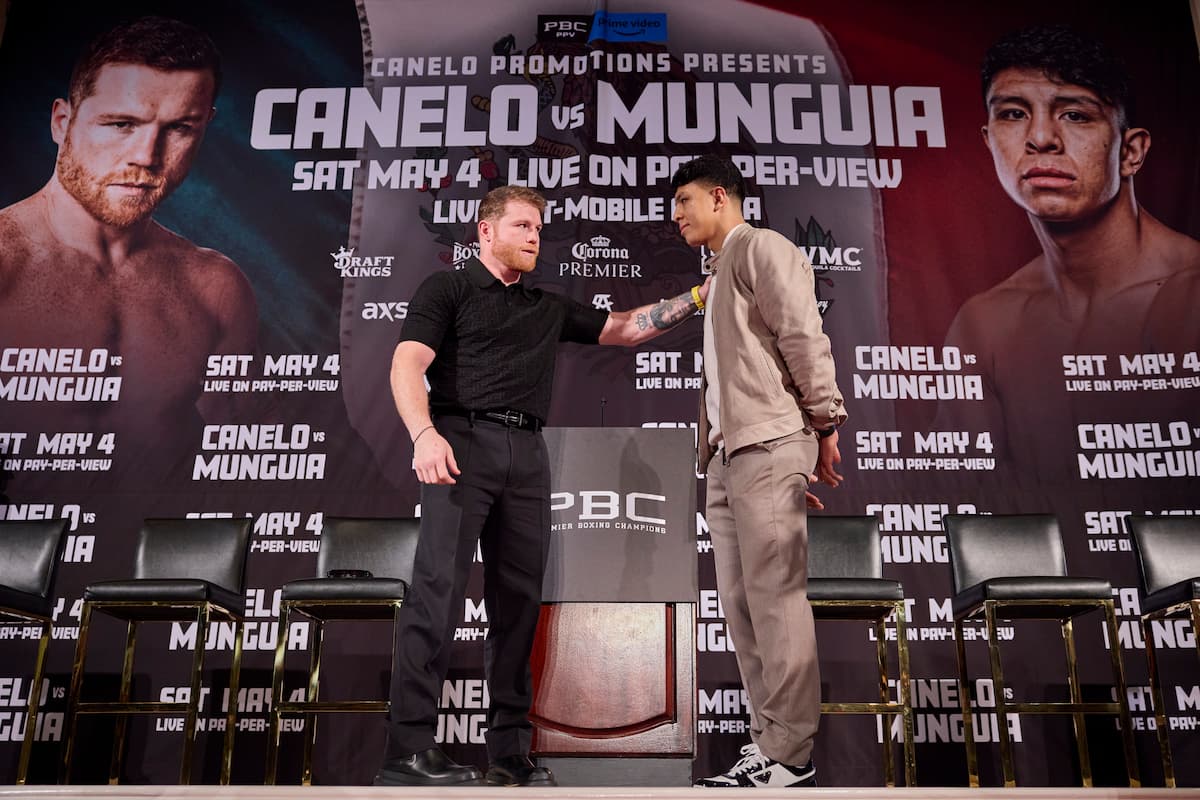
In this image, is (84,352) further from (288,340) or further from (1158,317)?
(1158,317)

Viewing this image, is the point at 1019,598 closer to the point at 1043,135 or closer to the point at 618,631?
the point at 618,631

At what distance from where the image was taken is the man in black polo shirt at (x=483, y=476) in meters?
2.64

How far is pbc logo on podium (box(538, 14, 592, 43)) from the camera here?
5.32 metres

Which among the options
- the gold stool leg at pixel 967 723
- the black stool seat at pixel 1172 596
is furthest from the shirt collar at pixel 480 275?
the black stool seat at pixel 1172 596

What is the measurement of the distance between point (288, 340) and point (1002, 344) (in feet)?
10.8

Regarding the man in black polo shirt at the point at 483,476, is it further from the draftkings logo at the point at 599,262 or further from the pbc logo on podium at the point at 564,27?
the pbc logo on podium at the point at 564,27

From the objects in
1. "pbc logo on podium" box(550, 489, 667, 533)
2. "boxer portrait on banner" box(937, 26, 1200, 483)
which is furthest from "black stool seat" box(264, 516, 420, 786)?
"boxer portrait on banner" box(937, 26, 1200, 483)

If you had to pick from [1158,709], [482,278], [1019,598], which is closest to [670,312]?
[482,278]

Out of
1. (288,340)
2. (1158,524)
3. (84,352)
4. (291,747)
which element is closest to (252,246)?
(288,340)

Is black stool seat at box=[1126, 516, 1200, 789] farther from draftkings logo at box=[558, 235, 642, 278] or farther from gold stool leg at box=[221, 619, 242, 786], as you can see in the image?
gold stool leg at box=[221, 619, 242, 786]

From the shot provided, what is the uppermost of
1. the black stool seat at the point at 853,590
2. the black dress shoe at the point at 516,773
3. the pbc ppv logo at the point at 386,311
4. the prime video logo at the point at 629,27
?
the prime video logo at the point at 629,27

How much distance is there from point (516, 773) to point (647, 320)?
1.40 meters

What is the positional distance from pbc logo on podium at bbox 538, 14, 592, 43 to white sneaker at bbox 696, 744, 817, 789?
3.98 meters

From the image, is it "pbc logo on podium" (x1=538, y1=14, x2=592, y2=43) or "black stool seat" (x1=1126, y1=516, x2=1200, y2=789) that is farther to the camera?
"pbc logo on podium" (x1=538, y1=14, x2=592, y2=43)
